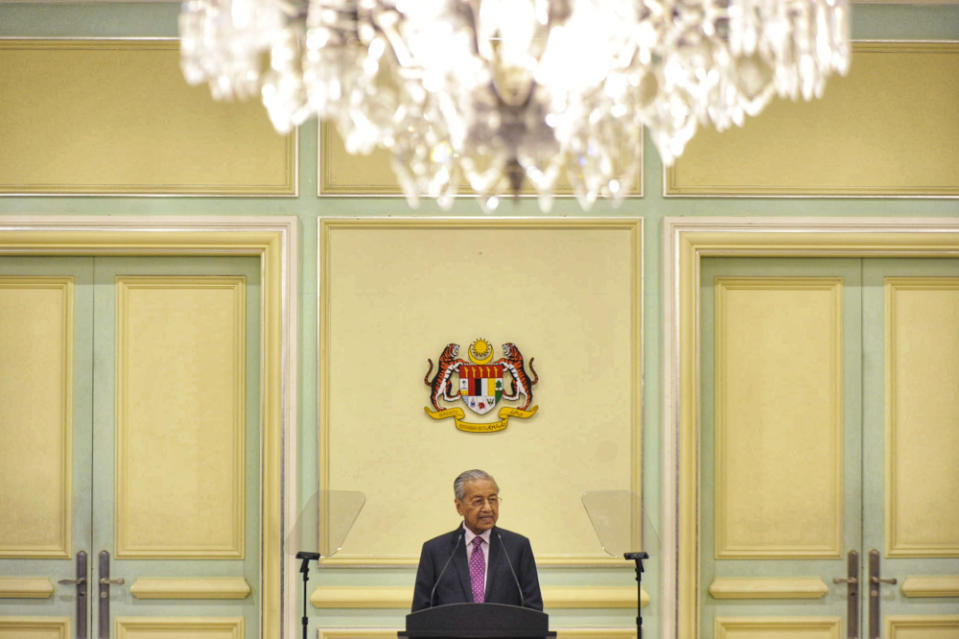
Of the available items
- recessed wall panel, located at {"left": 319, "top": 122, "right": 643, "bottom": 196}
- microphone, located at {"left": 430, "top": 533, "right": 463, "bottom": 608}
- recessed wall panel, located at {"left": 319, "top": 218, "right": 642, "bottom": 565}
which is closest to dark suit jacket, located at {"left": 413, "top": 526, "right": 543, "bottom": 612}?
microphone, located at {"left": 430, "top": 533, "right": 463, "bottom": 608}

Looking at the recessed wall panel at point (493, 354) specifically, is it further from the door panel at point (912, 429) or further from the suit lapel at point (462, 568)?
the door panel at point (912, 429)

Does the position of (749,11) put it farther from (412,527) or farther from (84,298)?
(84,298)

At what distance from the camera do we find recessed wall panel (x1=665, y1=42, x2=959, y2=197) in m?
3.91

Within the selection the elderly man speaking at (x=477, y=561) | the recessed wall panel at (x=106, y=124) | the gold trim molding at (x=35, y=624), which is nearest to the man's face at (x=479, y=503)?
the elderly man speaking at (x=477, y=561)

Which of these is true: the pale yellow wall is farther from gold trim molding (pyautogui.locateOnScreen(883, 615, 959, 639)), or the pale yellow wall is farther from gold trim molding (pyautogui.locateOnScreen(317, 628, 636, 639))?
gold trim molding (pyautogui.locateOnScreen(883, 615, 959, 639))

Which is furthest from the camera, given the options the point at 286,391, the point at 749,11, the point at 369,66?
the point at 286,391

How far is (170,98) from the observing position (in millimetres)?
3879

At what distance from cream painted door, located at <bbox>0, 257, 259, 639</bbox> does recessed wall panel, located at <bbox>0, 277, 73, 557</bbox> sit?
27mm

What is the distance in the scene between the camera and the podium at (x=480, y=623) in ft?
7.80

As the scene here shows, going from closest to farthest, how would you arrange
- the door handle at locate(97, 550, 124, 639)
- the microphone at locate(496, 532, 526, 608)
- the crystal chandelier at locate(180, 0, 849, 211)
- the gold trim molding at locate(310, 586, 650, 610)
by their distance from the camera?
the crystal chandelier at locate(180, 0, 849, 211)
the microphone at locate(496, 532, 526, 608)
the gold trim molding at locate(310, 586, 650, 610)
the door handle at locate(97, 550, 124, 639)

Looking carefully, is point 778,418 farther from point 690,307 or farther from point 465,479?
point 465,479

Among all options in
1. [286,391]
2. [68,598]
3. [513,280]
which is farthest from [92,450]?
[513,280]

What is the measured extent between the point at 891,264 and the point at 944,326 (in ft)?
1.26

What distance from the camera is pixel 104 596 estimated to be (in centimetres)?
395
